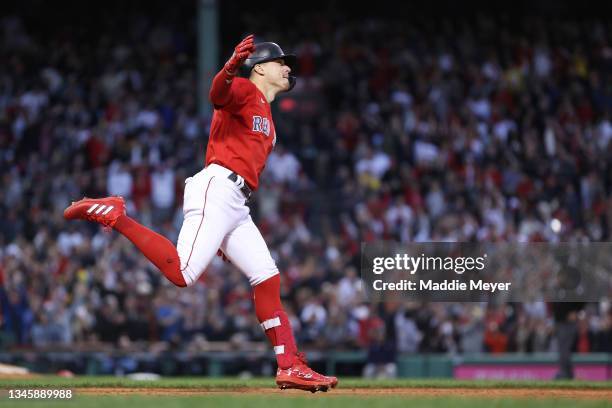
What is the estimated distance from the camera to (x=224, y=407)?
625 centimetres

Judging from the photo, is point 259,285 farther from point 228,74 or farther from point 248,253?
point 228,74

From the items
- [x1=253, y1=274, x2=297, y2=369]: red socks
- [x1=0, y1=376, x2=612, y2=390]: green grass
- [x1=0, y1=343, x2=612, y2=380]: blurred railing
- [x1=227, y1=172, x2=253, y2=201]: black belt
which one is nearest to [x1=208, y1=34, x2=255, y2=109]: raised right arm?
[x1=227, y1=172, x2=253, y2=201]: black belt

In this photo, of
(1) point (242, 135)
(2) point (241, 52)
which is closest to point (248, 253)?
(1) point (242, 135)

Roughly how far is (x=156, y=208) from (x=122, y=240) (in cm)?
99

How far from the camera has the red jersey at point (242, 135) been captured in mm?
7375

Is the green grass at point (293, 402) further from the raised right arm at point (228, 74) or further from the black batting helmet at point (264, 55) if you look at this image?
the black batting helmet at point (264, 55)

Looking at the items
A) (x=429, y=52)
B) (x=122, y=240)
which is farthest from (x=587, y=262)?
(x=429, y=52)

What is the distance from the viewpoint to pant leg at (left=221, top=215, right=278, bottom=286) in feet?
24.3

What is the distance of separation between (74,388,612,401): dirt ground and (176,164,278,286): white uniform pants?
85 centimetres

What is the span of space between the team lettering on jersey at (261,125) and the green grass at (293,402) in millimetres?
1704

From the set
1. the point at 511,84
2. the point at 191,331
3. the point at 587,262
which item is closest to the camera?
the point at 587,262

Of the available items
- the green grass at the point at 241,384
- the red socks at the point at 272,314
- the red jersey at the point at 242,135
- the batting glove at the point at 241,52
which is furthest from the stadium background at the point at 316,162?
the batting glove at the point at 241,52

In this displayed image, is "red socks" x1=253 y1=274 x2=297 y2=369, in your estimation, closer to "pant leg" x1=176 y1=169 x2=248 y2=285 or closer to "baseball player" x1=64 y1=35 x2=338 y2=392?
"baseball player" x1=64 y1=35 x2=338 y2=392

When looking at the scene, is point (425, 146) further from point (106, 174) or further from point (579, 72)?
point (106, 174)
